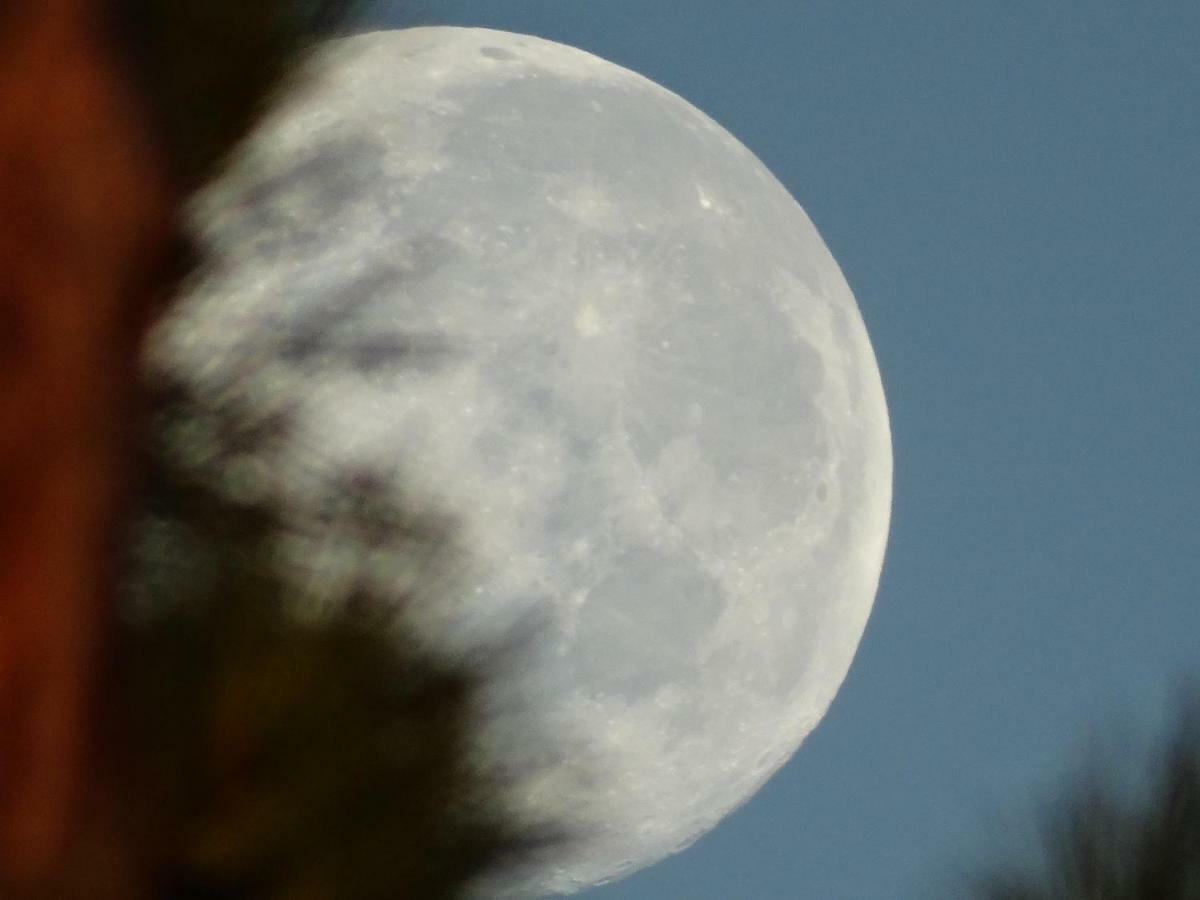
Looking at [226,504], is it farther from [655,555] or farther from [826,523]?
[826,523]

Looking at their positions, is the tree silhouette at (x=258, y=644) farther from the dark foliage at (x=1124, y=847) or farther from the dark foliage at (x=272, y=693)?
the dark foliage at (x=1124, y=847)

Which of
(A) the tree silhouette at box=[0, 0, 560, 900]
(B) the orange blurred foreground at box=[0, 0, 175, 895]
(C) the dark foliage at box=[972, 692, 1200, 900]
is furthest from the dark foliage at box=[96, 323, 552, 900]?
(C) the dark foliage at box=[972, 692, 1200, 900]

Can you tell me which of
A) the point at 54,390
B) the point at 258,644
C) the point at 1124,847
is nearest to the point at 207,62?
the point at 54,390

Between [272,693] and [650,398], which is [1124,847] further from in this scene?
[650,398]

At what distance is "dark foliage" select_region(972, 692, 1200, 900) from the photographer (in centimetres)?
207

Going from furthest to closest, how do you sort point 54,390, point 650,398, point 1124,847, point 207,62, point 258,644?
point 650,398 < point 1124,847 < point 258,644 < point 207,62 < point 54,390

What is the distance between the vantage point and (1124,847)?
2115mm

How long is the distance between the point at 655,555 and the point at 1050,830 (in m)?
4.08

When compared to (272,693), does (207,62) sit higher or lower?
higher

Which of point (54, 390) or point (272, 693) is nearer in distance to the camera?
point (54, 390)

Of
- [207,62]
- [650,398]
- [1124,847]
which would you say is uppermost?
[650,398]

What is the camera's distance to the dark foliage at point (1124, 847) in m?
2.07

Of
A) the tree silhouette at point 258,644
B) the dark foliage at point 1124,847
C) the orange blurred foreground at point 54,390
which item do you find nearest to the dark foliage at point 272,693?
the tree silhouette at point 258,644

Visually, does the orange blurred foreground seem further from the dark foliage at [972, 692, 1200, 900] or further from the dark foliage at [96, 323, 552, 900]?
the dark foliage at [972, 692, 1200, 900]
